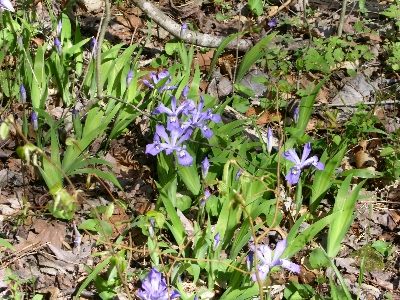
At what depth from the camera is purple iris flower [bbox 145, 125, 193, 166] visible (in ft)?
7.79

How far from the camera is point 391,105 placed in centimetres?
354

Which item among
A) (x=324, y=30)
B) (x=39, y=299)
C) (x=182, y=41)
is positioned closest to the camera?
(x=39, y=299)

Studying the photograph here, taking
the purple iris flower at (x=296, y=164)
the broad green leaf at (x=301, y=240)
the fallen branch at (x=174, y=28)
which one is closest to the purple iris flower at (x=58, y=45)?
the fallen branch at (x=174, y=28)

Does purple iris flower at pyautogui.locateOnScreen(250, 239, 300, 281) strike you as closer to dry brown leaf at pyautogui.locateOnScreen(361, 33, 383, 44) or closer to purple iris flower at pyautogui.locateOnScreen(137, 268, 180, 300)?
purple iris flower at pyautogui.locateOnScreen(137, 268, 180, 300)

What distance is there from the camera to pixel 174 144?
95.0 inches

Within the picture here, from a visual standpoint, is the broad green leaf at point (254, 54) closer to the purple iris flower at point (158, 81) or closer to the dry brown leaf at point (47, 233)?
the purple iris flower at point (158, 81)

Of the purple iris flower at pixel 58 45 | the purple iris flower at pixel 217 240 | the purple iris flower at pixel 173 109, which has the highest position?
the purple iris flower at pixel 58 45

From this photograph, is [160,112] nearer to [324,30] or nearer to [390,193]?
[390,193]

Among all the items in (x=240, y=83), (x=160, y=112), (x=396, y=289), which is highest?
(x=160, y=112)

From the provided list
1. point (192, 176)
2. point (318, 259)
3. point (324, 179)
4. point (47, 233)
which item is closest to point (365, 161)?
point (324, 179)

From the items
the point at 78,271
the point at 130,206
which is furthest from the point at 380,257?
the point at 78,271

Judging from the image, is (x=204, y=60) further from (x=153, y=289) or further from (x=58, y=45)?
(x=153, y=289)

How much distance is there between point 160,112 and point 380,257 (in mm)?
1332

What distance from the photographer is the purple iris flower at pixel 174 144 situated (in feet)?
7.79
